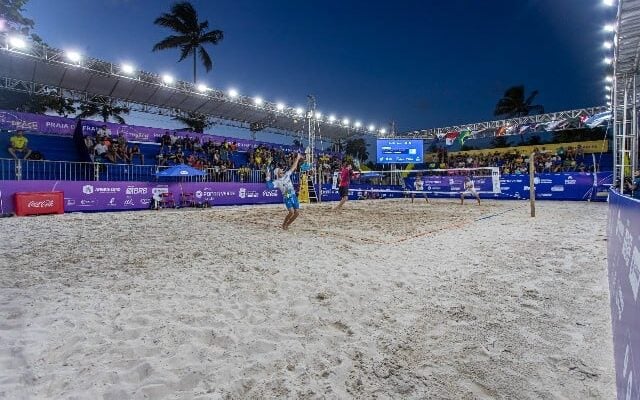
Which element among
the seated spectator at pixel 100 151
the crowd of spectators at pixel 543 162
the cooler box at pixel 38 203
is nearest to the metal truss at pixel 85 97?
the seated spectator at pixel 100 151

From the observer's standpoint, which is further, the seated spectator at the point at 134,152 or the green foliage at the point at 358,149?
the green foliage at the point at 358,149

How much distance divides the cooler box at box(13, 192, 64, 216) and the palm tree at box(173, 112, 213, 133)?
572 inches

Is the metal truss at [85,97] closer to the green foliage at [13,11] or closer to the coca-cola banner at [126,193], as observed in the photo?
the green foliage at [13,11]

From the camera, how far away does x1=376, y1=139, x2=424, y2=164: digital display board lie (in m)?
28.0

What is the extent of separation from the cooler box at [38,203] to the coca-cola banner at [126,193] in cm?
55

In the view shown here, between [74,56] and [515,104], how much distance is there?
4670cm

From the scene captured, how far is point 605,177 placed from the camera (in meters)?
19.9

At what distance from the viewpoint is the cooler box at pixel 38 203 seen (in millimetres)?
12398

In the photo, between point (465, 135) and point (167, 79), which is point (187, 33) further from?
point (465, 135)

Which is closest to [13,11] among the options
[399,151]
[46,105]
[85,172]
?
[46,105]

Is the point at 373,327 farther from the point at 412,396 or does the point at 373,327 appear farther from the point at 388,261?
the point at 388,261

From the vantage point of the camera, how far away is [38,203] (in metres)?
12.8

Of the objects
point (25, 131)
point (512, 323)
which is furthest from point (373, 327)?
point (25, 131)

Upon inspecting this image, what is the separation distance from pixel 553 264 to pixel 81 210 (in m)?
16.7
